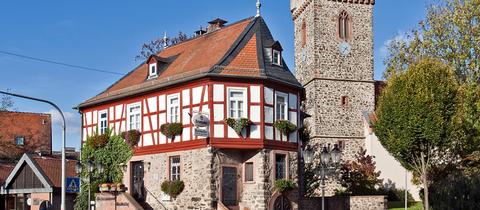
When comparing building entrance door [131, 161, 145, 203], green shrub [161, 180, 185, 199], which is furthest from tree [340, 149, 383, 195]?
green shrub [161, 180, 185, 199]

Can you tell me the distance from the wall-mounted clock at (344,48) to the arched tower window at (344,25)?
0.50 m

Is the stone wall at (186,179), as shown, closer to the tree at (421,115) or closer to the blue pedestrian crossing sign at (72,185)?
the blue pedestrian crossing sign at (72,185)

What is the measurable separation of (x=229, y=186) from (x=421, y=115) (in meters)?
8.94

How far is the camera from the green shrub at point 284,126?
3219 cm

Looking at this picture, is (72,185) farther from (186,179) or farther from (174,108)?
(174,108)

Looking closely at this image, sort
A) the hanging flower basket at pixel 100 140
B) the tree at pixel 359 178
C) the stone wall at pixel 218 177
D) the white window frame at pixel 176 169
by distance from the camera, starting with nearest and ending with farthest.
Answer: the stone wall at pixel 218 177 → the white window frame at pixel 176 169 → the hanging flower basket at pixel 100 140 → the tree at pixel 359 178

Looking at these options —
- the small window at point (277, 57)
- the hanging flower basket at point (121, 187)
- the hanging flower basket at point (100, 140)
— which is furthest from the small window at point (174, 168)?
the small window at point (277, 57)

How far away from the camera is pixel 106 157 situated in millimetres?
36344

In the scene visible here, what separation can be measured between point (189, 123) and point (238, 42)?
4.51 m

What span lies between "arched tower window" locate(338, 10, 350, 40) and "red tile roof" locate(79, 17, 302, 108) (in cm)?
2121

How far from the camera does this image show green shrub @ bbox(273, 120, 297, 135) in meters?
32.2

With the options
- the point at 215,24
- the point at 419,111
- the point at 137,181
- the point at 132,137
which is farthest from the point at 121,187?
the point at 419,111

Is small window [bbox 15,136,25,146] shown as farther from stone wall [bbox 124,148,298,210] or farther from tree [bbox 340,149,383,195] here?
stone wall [bbox 124,148,298,210]

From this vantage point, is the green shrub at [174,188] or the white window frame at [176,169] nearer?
the green shrub at [174,188]
